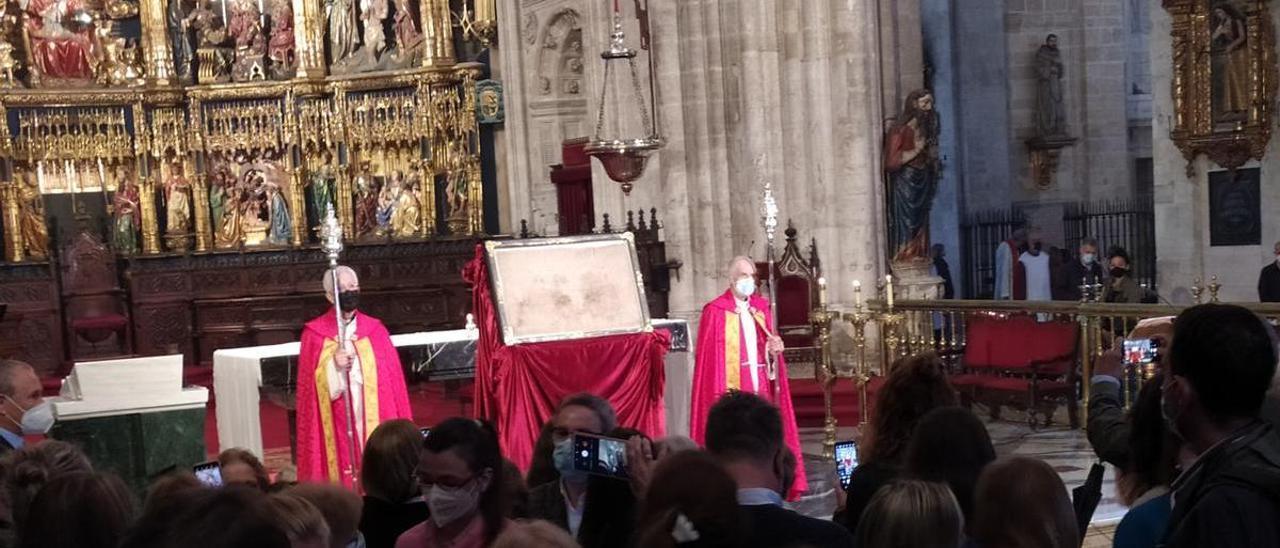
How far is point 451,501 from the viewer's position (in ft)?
13.5

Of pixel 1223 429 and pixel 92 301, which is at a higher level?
pixel 1223 429

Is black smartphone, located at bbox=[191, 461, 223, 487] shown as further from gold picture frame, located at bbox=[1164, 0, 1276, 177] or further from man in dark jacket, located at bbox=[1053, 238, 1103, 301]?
man in dark jacket, located at bbox=[1053, 238, 1103, 301]

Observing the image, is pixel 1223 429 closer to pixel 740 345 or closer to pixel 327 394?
pixel 327 394

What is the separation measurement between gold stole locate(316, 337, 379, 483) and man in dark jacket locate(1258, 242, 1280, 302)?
745 cm

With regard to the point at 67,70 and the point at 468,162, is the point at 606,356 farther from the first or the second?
the point at 67,70

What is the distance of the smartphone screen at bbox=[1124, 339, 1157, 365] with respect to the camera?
446cm

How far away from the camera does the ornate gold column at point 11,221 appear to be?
57.9 feet

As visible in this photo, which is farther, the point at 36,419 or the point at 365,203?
the point at 365,203

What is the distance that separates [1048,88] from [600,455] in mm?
16161

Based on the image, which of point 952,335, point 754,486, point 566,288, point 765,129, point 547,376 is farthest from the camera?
point 765,129

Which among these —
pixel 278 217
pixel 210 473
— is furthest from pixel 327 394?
pixel 278 217

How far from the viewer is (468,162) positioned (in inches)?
721

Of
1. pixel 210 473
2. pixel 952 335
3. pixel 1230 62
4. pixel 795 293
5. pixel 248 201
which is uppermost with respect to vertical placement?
pixel 1230 62

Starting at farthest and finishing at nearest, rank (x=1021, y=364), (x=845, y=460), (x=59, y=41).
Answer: (x=59, y=41)
(x=1021, y=364)
(x=845, y=460)
